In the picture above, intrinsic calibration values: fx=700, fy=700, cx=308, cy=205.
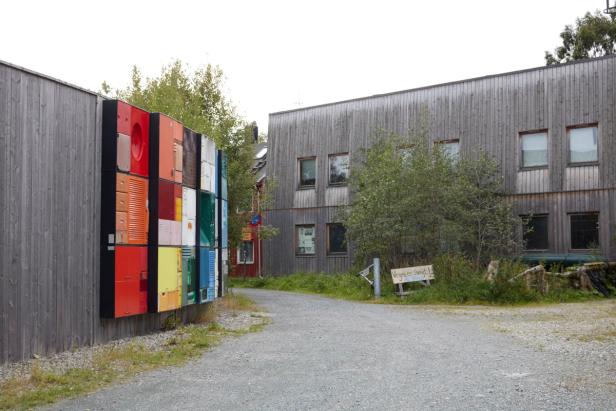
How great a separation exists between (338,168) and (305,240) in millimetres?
3522

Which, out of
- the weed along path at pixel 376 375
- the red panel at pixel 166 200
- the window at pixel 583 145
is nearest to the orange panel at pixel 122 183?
the red panel at pixel 166 200

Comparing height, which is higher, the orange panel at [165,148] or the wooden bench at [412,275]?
the orange panel at [165,148]

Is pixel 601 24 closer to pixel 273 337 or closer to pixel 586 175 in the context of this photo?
pixel 586 175

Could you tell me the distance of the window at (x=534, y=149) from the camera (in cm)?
2466

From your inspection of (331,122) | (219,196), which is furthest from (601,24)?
(219,196)

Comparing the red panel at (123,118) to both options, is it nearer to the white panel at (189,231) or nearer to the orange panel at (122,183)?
the orange panel at (122,183)

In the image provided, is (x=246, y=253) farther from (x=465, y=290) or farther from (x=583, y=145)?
(x=465, y=290)

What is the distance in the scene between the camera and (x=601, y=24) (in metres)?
41.1

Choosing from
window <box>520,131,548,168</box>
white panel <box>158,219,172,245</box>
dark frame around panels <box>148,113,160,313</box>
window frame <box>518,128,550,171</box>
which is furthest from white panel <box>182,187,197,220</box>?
window <box>520,131,548,168</box>

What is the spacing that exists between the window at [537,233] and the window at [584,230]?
0.94m

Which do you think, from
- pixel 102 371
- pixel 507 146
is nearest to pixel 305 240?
pixel 507 146

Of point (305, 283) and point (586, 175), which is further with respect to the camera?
point (305, 283)

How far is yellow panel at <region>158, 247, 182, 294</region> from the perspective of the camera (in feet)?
42.2

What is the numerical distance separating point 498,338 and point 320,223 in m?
18.3
